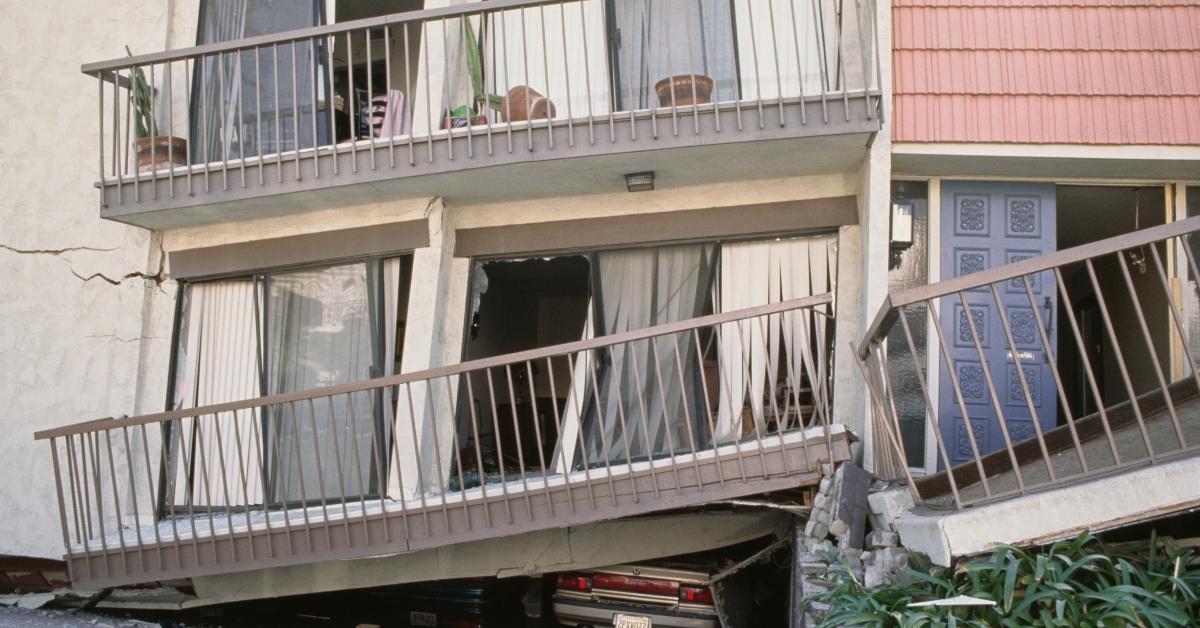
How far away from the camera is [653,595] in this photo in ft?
21.2

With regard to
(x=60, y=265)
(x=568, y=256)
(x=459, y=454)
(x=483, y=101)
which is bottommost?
(x=459, y=454)

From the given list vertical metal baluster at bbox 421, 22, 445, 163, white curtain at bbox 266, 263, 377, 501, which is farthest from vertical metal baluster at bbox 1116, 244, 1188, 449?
white curtain at bbox 266, 263, 377, 501

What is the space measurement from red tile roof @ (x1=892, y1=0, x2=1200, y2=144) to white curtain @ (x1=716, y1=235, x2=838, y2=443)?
1.05 meters

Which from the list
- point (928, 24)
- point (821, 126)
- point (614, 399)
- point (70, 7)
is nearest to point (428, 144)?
point (614, 399)

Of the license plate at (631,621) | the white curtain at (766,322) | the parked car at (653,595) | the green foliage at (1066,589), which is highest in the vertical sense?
the white curtain at (766,322)

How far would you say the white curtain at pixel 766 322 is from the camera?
637 centimetres

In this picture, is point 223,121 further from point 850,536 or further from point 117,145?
point 850,536

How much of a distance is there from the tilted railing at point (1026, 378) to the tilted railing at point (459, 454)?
626 millimetres

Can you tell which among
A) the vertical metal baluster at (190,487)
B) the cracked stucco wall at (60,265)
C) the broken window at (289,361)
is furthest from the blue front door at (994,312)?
the cracked stucco wall at (60,265)

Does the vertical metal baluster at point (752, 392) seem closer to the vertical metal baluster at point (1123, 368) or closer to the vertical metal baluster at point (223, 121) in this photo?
the vertical metal baluster at point (1123, 368)

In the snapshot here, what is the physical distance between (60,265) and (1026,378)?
24.9 feet

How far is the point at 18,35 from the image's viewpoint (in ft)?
26.5

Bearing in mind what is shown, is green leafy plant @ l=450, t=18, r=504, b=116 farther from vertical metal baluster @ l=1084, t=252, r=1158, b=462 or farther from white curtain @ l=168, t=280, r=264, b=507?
vertical metal baluster @ l=1084, t=252, r=1158, b=462

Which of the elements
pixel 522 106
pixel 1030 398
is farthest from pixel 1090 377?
pixel 522 106
